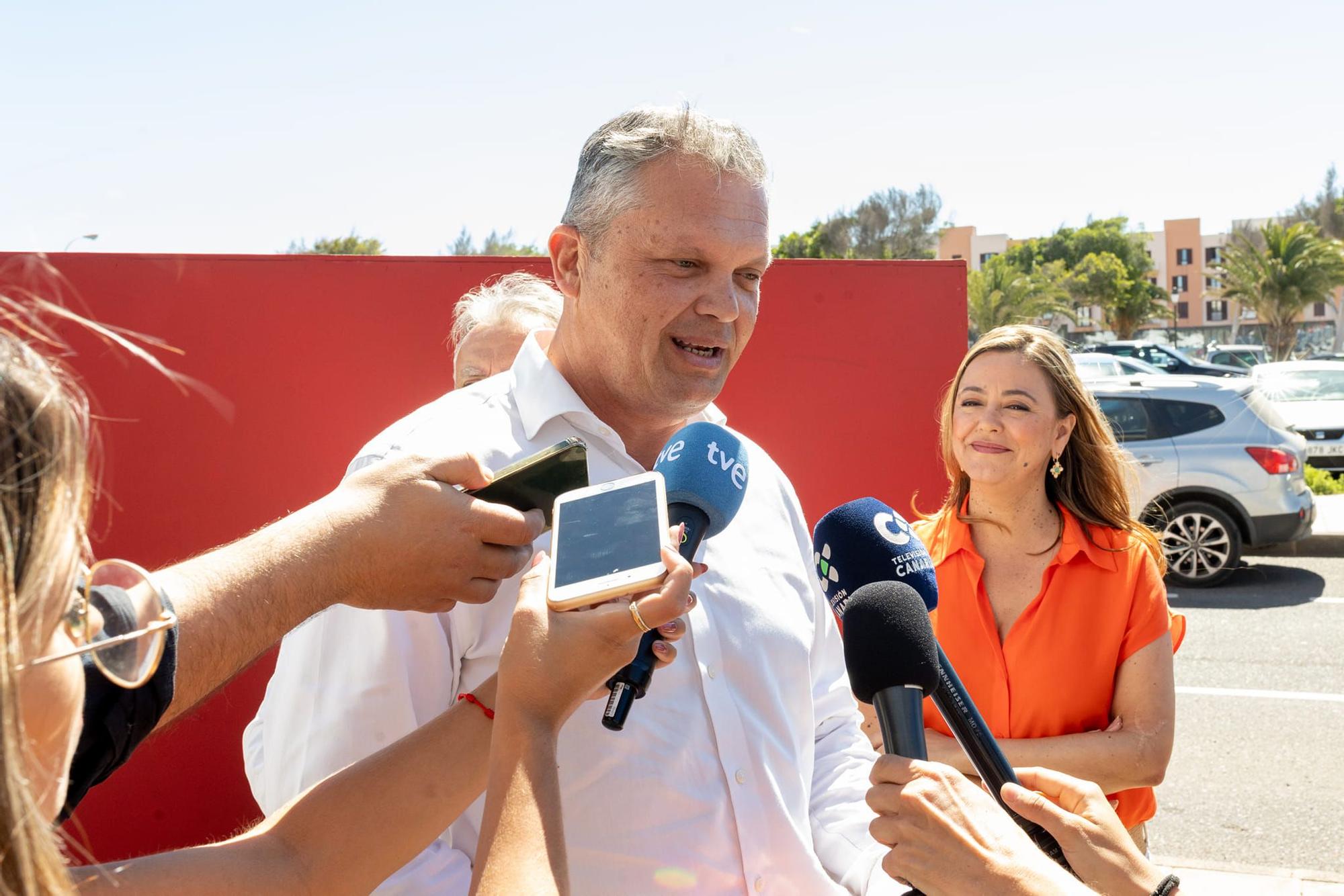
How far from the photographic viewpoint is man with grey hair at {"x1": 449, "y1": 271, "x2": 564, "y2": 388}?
11.4ft

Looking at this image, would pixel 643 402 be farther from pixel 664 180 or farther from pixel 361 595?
pixel 361 595

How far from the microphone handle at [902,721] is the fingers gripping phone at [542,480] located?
0.57 m

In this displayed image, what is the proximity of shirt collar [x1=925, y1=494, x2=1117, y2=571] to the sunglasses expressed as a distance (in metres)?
2.42

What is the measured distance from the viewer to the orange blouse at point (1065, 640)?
122 inches

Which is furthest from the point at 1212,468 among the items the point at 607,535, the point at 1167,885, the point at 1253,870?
the point at 607,535

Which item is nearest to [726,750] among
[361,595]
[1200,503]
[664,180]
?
[361,595]

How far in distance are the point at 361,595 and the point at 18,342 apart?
0.70m

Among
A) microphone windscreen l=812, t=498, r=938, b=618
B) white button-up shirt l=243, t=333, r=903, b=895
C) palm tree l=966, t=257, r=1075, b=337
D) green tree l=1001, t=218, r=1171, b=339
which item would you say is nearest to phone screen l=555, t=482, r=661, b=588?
white button-up shirt l=243, t=333, r=903, b=895

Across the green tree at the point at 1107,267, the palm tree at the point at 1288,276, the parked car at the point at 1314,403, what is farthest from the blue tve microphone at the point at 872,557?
the green tree at the point at 1107,267

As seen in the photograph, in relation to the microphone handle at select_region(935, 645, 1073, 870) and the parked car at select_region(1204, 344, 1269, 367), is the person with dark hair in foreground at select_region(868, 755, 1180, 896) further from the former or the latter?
the parked car at select_region(1204, 344, 1269, 367)

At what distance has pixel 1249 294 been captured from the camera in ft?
147

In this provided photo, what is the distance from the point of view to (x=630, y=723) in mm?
1937

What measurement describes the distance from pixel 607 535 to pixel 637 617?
0.12m

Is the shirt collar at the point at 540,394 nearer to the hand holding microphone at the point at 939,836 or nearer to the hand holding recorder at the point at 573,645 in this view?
the hand holding recorder at the point at 573,645
